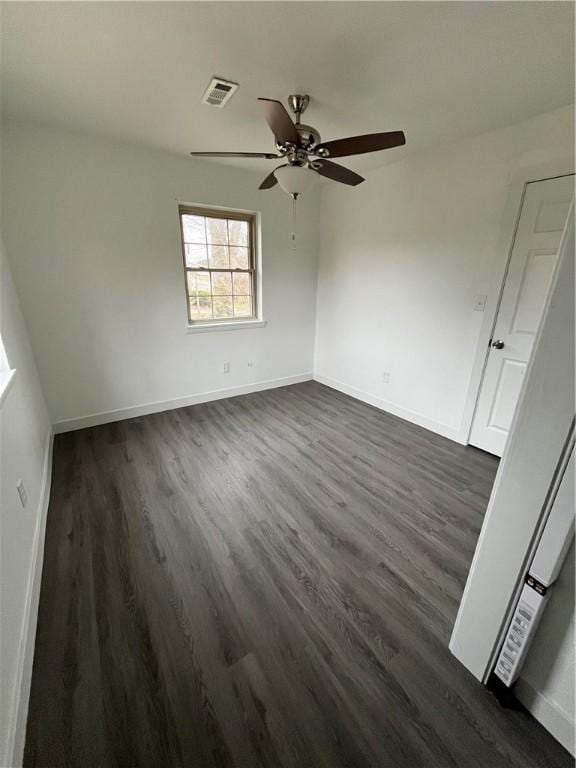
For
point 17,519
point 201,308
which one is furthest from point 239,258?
point 17,519

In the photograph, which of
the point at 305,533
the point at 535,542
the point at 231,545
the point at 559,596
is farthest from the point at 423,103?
the point at 231,545

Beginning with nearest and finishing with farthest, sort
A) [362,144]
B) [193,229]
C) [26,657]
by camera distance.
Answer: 1. [26,657]
2. [362,144]
3. [193,229]

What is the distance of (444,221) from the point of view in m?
2.79

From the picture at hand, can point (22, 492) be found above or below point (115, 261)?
below

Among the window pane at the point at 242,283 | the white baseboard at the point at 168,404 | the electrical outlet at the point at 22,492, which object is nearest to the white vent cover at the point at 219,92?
the window pane at the point at 242,283

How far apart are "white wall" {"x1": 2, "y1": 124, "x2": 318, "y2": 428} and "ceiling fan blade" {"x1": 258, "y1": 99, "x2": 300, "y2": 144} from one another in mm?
1789

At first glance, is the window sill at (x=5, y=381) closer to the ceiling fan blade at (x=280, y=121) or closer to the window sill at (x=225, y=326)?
the window sill at (x=225, y=326)

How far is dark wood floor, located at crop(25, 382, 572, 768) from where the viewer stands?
1.02 meters

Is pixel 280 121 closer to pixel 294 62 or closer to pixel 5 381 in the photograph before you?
pixel 294 62

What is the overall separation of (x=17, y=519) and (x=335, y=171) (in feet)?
8.88

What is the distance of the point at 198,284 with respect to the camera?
11.5ft

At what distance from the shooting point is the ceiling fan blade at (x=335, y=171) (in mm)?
1991

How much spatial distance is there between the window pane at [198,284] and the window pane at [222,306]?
15cm

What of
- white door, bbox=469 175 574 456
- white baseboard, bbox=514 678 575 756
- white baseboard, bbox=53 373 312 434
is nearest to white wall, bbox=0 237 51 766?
white baseboard, bbox=53 373 312 434
